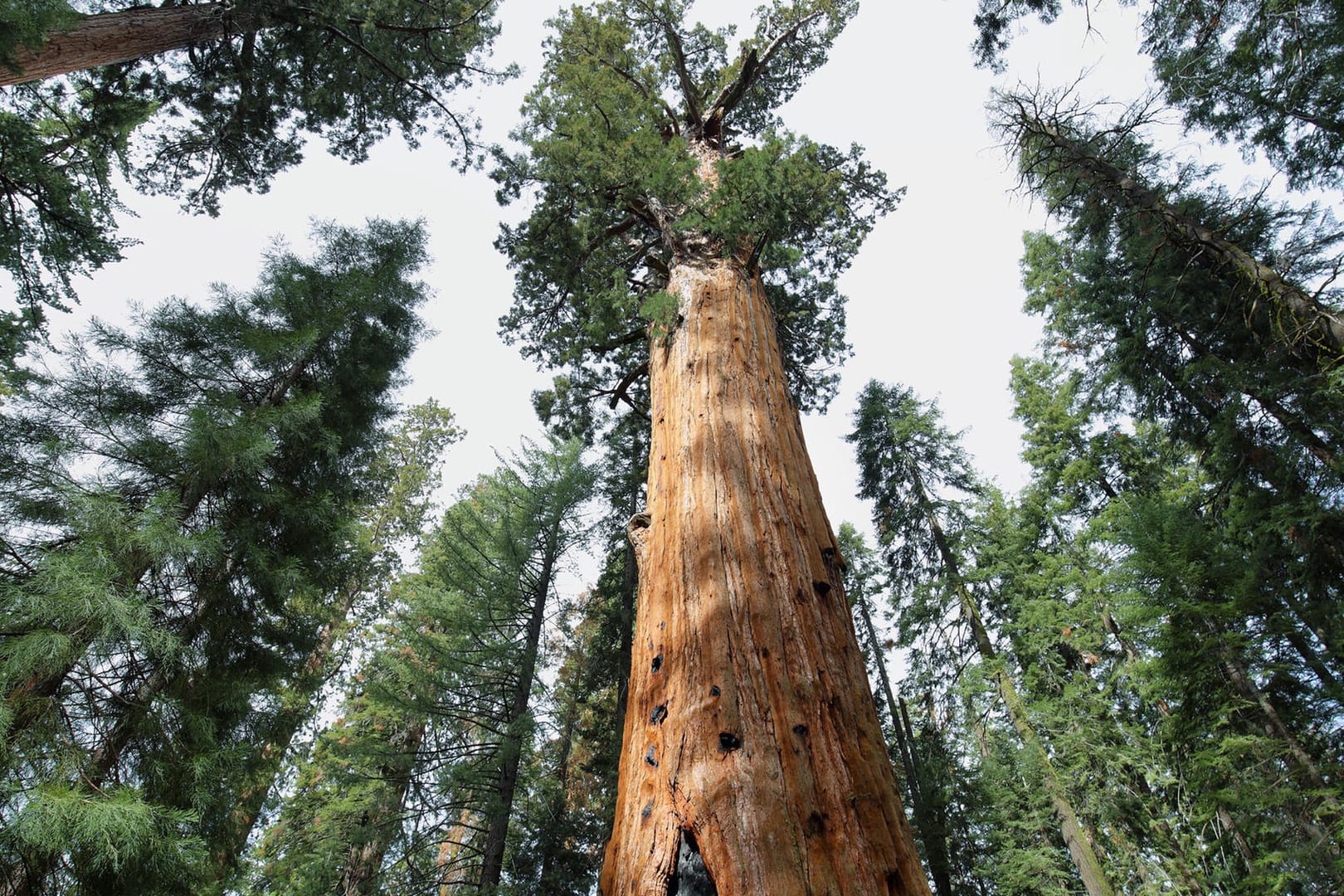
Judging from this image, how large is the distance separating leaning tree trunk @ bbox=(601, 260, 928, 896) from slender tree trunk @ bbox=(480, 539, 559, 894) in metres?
5.72

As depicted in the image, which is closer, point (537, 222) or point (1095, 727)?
point (537, 222)

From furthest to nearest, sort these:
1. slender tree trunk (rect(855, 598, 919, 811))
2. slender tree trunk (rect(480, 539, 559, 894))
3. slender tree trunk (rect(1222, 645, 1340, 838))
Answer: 1. slender tree trunk (rect(855, 598, 919, 811))
2. slender tree trunk (rect(480, 539, 559, 894))
3. slender tree trunk (rect(1222, 645, 1340, 838))

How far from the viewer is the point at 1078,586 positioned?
12430mm

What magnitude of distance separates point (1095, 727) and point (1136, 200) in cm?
922

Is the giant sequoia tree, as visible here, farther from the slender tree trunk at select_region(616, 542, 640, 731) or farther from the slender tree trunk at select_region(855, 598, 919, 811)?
the slender tree trunk at select_region(855, 598, 919, 811)

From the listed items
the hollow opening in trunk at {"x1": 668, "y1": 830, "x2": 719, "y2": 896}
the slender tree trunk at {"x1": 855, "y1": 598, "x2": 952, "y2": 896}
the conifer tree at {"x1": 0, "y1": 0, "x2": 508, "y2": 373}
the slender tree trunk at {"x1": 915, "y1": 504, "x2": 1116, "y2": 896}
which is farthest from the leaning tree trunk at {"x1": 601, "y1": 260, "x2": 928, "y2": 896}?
the slender tree trunk at {"x1": 855, "y1": 598, "x2": 952, "y2": 896}

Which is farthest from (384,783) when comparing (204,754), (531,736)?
(204,754)

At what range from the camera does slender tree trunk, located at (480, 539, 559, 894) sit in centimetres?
659

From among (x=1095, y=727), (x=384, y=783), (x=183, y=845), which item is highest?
(x=1095, y=727)

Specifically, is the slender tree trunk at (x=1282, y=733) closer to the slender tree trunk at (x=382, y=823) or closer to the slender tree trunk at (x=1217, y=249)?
the slender tree trunk at (x=1217, y=249)

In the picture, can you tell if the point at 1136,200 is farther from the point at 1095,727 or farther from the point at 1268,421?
the point at 1095,727

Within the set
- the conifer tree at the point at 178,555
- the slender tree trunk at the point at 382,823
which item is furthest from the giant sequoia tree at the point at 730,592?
the slender tree trunk at the point at 382,823

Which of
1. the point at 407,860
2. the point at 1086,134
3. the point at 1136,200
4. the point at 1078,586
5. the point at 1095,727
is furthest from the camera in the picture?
the point at 1078,586

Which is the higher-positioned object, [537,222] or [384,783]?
[537,222]
